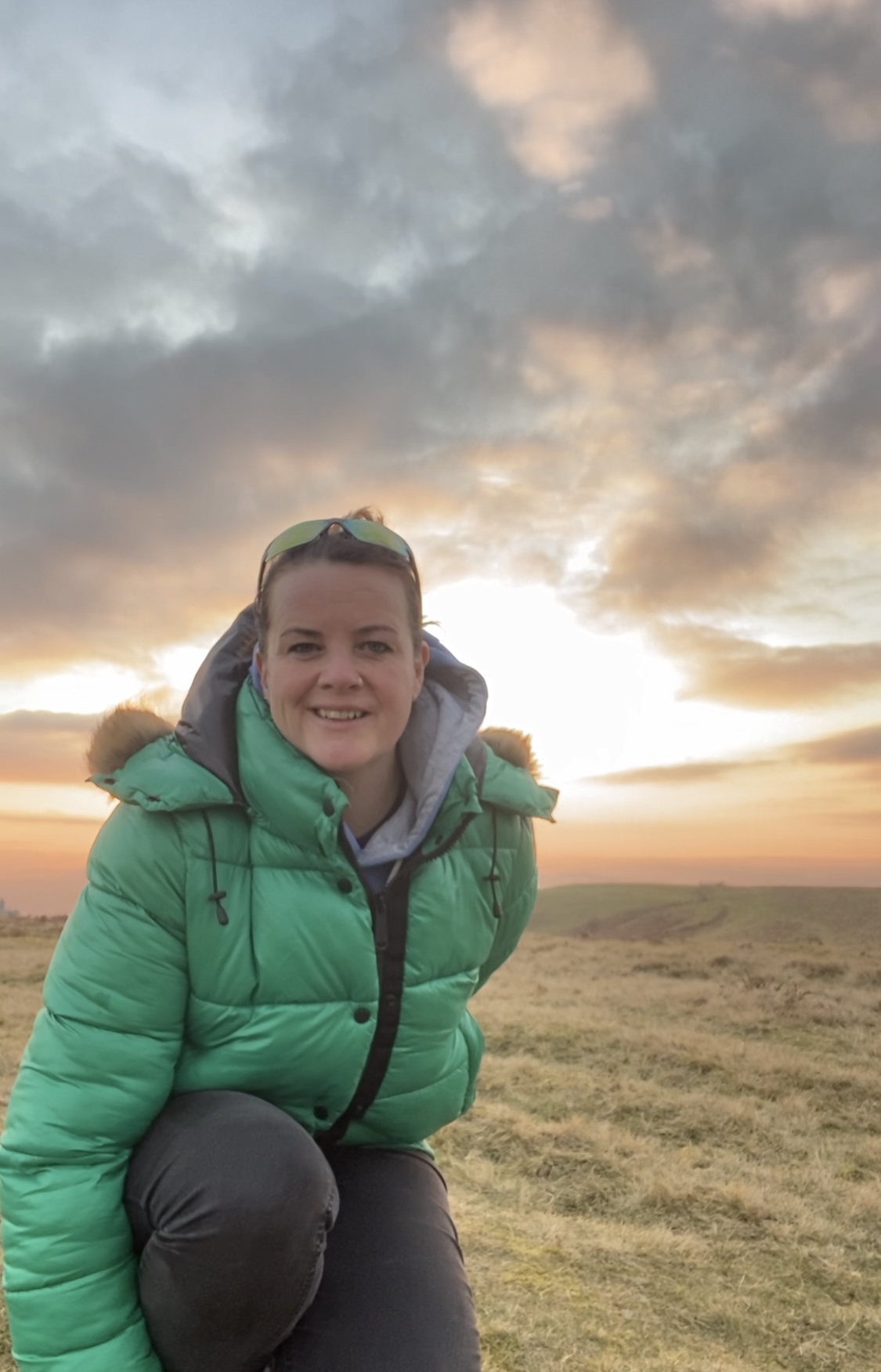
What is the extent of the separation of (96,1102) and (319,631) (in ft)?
4.68

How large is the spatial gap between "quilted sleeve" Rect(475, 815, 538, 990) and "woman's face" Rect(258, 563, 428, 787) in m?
0.62

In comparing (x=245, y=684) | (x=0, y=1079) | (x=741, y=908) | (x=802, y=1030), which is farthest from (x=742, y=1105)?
(x=741, y=908)

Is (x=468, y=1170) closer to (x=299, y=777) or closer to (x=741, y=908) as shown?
(x=299, y=777)

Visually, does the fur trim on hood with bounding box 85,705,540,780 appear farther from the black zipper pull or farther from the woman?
the black zipper pull

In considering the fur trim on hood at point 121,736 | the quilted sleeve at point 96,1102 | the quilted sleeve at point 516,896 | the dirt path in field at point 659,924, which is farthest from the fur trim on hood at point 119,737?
the dirt path in field at point 659,924

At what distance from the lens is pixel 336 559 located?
10.3 ft

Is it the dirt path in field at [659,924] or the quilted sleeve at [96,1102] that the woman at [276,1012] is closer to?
the quilted sleeve at [96,1102]

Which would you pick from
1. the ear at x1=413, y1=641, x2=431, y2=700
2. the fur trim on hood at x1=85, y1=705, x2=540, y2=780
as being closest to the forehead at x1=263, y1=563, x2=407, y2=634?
the ear at x1=413, y1=641, x2=431, y2=700

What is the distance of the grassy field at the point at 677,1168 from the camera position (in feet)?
13.4

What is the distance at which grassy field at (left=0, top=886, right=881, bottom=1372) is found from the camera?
4098 mm

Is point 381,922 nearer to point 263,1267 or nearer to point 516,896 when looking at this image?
point 516,896

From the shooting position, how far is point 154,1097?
9.29 ft

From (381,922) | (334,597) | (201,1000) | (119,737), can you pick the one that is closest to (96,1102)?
(201,1000)

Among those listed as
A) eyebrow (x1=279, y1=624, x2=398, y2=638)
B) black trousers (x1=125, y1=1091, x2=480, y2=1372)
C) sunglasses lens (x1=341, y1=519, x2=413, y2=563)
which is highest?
sunglasses lens (x1=341, y1=519, x2=413, y2=563)
